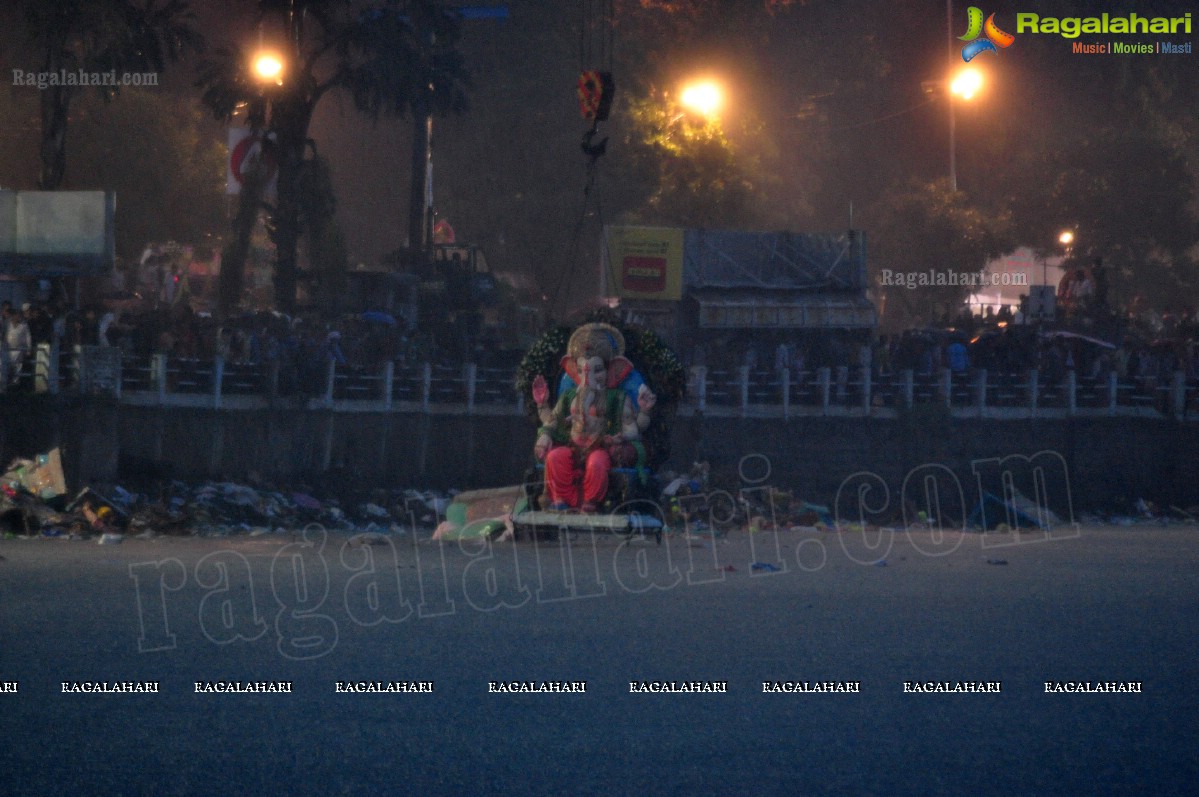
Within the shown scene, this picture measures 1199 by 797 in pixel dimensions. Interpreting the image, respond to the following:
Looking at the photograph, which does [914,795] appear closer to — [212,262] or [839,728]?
[839,728]

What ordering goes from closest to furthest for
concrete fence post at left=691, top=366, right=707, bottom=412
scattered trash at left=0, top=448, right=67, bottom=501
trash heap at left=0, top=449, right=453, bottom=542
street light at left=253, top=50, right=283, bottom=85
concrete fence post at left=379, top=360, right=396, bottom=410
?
1. trash heap at left=0, top=449, right=453, bottom=542
2. scattered trash at left=0, top=448, right=67, bottom=501
3. concrete fence post at left=379, top=360, right=396, bottom=410
4. street light at left=253, top=50, right=283, bottom=85
5. concrete fence post at left=691, top=366, right=707, bottom=412

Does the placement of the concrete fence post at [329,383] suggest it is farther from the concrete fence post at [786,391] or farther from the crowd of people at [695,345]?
the concrete fence post at [786,391]

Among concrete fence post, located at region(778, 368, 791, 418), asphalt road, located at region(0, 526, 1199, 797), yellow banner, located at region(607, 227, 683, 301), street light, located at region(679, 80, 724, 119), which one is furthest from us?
yellow banner, located at region(607, 227, 683, 301)

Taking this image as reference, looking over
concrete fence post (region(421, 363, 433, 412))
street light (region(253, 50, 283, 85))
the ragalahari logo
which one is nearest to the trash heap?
concrete fence post (region(421, 363, 433, 412))

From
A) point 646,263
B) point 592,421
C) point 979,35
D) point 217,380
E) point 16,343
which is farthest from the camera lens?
point 979,35

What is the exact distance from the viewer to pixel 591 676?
25.5 feet

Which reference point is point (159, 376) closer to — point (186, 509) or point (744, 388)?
point (186, 509)

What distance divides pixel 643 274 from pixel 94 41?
15.3 metres

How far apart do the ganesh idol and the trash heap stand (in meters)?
4.20

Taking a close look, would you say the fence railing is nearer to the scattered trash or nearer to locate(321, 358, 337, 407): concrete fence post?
locate(321, 358, 337, 407): concrete fence post

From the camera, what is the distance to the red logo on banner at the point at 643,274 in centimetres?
3684

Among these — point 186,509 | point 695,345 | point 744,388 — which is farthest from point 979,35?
point 186,509

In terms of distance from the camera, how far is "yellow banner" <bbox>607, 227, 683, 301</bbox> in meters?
36.8

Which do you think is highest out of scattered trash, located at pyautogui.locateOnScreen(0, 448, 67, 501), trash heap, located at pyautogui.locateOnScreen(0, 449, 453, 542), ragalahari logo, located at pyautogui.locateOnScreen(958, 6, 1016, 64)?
ragalahari logo, located at pyautogui.locateOnScreen(958, 6, 1016, 64)
